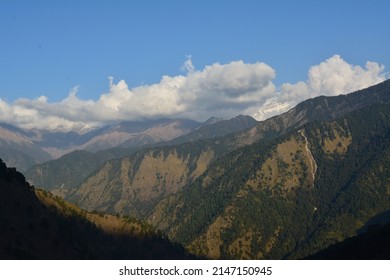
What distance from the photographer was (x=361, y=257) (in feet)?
501

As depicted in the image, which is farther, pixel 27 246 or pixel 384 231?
pixel 27 246

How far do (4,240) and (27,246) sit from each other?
10.7m
